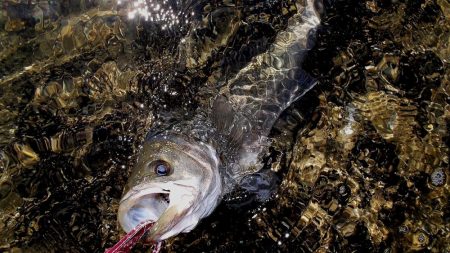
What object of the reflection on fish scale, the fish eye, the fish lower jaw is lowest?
the reflection on fish scale

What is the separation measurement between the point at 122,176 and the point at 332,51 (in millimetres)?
1934

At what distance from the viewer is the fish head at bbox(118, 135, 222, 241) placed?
2.37 metres

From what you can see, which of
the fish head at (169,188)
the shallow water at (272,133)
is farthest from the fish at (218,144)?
the shallow water at (272,133)

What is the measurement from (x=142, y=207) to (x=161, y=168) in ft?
0.73

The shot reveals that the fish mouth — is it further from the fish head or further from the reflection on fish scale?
the reflection on fish scale

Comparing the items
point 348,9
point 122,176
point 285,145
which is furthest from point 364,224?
point 348,9

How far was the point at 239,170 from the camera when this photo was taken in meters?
3.30

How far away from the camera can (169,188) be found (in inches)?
96.0

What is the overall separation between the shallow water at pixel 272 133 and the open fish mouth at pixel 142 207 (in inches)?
26.3

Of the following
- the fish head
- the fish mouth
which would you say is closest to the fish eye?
the fish head

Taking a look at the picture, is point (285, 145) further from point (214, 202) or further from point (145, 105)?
point (145, 105)

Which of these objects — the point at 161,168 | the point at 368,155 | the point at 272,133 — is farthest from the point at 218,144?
the point at 368,155

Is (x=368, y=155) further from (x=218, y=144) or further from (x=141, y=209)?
(x=141, y=209)

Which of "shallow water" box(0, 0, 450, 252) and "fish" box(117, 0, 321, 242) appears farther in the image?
"shallow water" box(0, 0, 450, 252)
